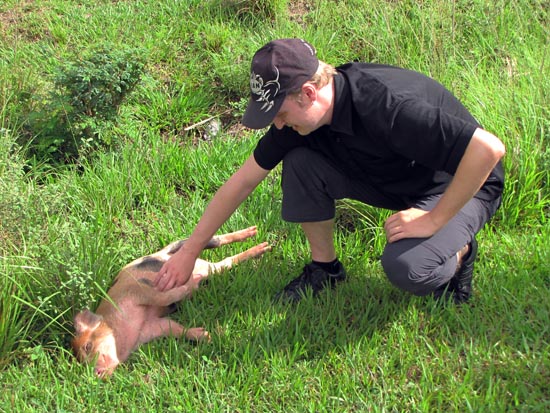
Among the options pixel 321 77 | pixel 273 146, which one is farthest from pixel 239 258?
pixel 321 77

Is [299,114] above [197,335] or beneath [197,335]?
above

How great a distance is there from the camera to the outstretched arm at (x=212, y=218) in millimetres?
3297

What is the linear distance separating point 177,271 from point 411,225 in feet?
3.92

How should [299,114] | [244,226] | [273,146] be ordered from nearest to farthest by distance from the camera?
[299,114], [273,146], [244,226]

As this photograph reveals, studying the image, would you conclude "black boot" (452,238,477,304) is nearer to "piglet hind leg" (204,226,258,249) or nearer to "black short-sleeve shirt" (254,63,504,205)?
"black short-sleeve shirt" (254,63,504,205)

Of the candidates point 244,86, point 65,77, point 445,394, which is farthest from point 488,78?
point 65,77

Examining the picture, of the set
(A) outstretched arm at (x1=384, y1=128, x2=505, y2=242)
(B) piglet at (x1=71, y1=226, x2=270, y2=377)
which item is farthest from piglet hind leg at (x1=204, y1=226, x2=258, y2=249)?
(A) outstretched arm at (x1=384, y1=128, x2=505, y2=242)

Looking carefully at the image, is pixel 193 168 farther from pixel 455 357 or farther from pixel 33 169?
pixel 455 357

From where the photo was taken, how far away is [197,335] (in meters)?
3.41

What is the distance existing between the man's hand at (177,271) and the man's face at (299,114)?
0.88 metres

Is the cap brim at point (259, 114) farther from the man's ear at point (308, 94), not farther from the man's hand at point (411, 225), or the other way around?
the man's hand at point (411, 225)

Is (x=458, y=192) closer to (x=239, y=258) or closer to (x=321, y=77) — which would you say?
(x=321, y=77)

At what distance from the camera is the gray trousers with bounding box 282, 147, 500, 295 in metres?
3.09

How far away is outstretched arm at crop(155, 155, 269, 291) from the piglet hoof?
0.86 ft
